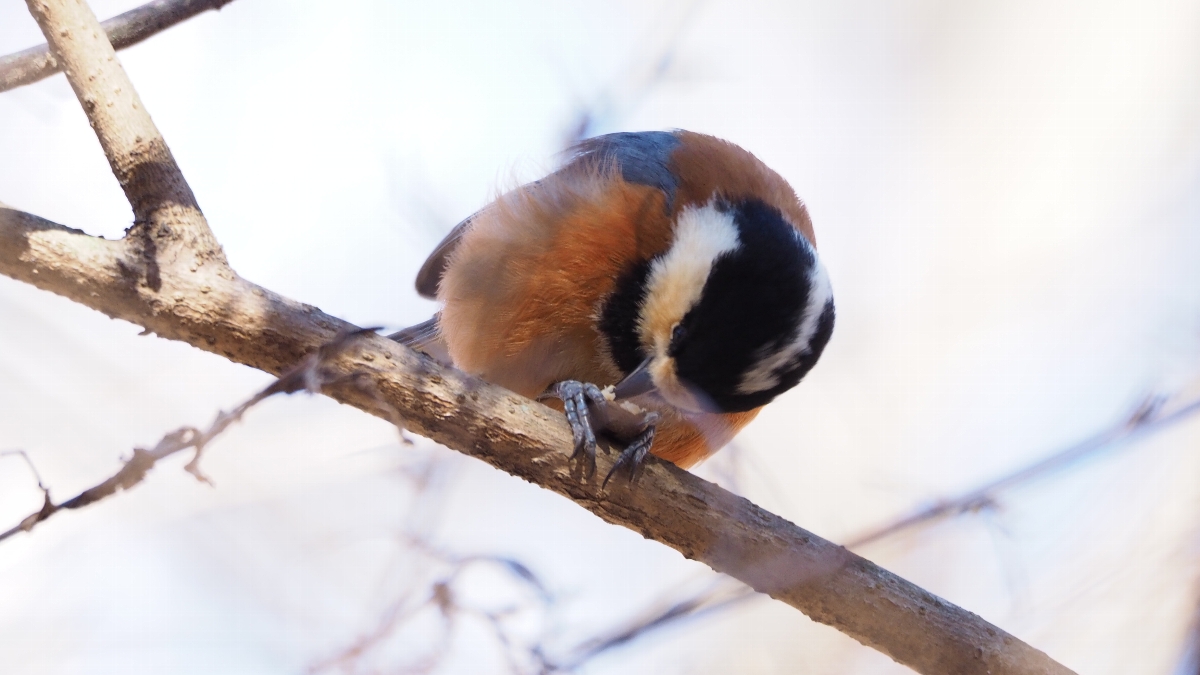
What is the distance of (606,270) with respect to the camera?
6.42 ft

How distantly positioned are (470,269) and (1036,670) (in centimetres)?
147

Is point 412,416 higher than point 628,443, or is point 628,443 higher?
point 628,443

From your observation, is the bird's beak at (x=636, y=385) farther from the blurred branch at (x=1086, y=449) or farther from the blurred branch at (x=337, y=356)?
the blurred branch at (x=1086, y=449)

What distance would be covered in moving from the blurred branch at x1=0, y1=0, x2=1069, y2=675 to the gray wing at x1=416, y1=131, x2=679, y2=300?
0.66 meters

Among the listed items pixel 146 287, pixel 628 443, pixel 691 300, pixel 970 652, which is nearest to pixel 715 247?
pixel 691 300

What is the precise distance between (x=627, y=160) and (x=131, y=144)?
3.79 ft

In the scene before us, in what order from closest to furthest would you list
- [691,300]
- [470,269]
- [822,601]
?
[822,601] < [691,300] < [470,269]

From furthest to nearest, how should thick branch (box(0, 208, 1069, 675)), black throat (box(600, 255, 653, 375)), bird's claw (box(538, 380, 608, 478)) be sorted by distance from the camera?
black throat (box(600, 255, 653, 375)), bird's claw (box(538, 380, 608, 478)), thick branch (box(0, 208, 1069, 675))

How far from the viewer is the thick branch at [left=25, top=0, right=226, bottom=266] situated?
146 centimetres

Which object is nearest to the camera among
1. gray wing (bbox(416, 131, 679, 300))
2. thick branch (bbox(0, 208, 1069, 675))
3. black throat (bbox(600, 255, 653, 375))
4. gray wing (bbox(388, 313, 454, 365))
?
thick branch (bbox(0, 208, 1069, 675))

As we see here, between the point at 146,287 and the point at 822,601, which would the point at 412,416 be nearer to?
the point at 146,287

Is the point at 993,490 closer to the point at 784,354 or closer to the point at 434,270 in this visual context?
the point at 784,354

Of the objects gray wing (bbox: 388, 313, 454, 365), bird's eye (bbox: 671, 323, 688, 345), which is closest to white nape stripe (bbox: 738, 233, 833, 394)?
bird's eye (bbox: 671, 323, 688, 345)

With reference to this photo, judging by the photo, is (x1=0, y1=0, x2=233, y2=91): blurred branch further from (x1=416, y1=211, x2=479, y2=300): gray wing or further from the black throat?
the black throat
